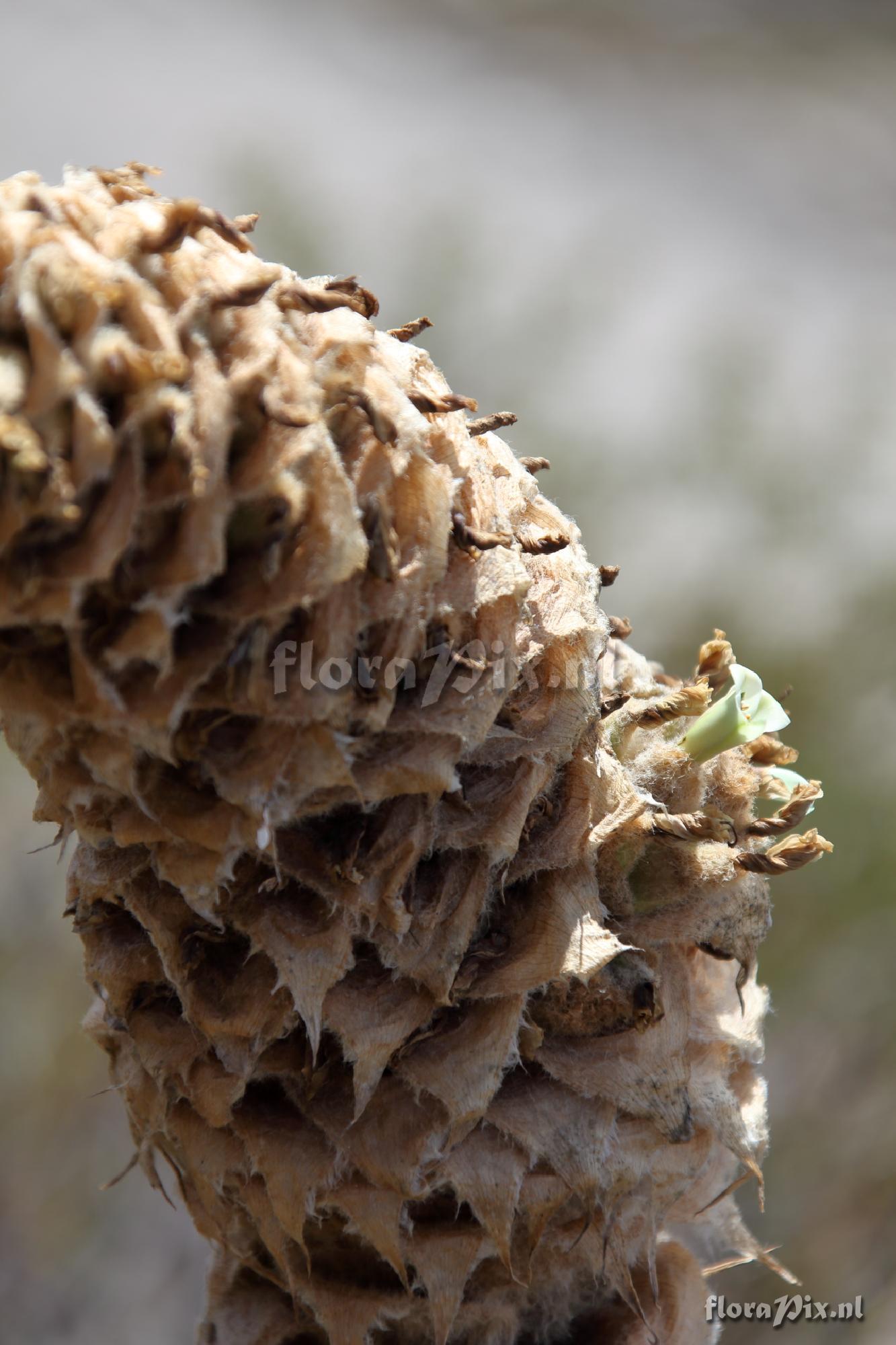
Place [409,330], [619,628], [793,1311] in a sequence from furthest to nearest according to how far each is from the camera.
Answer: [793,1311]
[619,628]
[409,330]

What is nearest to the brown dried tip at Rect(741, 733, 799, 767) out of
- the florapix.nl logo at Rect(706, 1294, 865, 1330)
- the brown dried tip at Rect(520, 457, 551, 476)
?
the brown dried tip at Rect(520, 457, 551, 476)

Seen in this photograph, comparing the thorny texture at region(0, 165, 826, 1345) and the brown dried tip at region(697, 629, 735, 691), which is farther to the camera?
the brown dried tip at region(697, 629, 735, 691)

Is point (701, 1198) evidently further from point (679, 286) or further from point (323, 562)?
point (679, 286)

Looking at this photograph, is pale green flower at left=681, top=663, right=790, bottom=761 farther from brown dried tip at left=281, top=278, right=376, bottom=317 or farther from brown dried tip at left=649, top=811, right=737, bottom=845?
brown dried tip at left=281, top=278, right=376, bottom=317

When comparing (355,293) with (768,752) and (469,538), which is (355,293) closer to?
(469,538)

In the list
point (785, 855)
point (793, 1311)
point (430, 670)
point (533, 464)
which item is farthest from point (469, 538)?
point (793, 1311)

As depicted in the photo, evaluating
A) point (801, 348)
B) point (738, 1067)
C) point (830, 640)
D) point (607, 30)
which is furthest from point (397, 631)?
point (607, 30)
